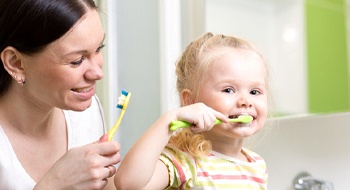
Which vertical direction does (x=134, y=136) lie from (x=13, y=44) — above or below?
below

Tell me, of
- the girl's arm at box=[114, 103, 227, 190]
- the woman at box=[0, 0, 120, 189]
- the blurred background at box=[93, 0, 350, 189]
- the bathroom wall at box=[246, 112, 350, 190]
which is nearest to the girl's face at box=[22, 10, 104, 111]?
the woman at box=[0, 0, 120, 189]

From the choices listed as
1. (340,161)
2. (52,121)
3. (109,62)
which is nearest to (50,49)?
Answer: (52,121)

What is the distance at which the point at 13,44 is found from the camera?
74 cm

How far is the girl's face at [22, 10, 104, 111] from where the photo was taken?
71cm

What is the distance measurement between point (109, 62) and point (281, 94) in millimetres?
455

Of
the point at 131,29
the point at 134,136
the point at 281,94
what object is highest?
the point at 131,29

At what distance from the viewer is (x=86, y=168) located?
677mm

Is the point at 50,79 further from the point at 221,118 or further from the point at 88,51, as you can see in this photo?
the point at 221,118

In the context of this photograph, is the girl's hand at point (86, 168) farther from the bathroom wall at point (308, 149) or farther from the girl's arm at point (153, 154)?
the bathroom wall at point (308, 149)

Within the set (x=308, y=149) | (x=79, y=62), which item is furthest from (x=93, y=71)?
(x=308, y=149)

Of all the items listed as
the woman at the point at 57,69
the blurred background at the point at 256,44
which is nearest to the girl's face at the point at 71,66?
the woman at the point at 57,69

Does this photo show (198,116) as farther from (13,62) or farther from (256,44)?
(256,44)

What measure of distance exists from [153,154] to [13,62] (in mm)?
292

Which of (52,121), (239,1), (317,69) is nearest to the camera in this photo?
(52,121)
